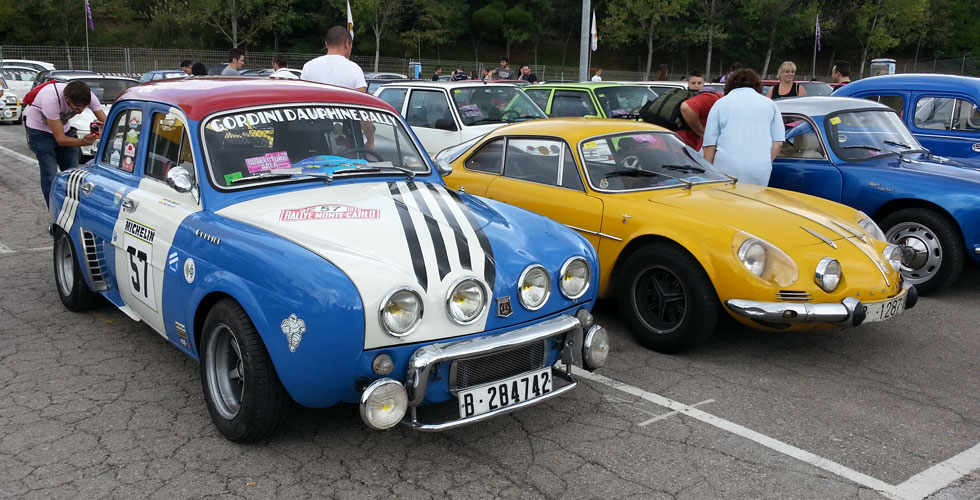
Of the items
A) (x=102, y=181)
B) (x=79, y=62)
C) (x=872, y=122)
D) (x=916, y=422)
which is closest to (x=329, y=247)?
(x=102, y=181)

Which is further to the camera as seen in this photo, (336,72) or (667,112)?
(667,112)

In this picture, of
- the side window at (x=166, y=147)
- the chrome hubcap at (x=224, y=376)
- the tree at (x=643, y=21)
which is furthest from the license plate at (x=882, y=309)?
the tree at (x=643, y=21)

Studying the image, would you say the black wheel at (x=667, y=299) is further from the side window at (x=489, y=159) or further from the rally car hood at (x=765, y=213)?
the side window at (x=489, y=159)

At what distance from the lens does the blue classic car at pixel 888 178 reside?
6.37 metres

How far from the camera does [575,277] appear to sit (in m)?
3.74

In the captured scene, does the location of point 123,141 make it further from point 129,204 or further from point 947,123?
point 947,123

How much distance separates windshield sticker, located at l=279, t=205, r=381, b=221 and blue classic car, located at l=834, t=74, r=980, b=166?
6841mm

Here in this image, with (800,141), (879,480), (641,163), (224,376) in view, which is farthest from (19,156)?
(879,480)

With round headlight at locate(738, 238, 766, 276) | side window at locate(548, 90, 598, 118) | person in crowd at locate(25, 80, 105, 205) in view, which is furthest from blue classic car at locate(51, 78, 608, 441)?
side window at locate(548, 90, 598, 118)

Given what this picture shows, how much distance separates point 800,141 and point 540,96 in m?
5.30

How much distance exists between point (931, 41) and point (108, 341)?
65820mm

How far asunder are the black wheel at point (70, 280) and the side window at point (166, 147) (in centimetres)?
119

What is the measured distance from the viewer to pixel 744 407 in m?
4.16

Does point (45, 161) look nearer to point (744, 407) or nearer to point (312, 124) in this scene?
point (312, 124)
